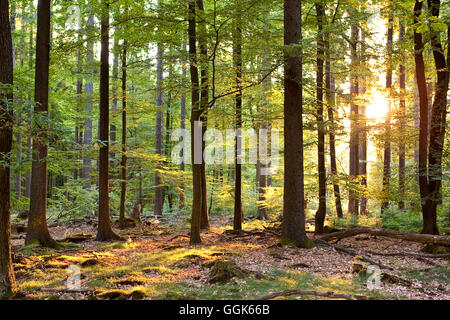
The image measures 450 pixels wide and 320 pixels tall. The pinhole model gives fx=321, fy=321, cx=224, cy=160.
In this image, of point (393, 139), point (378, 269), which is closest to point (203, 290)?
point (378, 269)

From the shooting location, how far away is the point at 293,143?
30.8 feet

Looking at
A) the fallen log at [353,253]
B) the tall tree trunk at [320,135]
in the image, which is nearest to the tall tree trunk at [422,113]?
the fallen log at [353,253]

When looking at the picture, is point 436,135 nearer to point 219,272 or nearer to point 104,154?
point 219,272

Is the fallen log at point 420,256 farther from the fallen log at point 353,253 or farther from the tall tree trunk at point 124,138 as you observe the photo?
the tall tree trunk at point 124,138

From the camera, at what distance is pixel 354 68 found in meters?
10.1

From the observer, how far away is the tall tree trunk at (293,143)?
9.27m

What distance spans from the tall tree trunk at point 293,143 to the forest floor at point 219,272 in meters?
0.63

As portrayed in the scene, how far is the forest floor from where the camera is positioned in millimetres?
5488

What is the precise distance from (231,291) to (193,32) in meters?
7.97

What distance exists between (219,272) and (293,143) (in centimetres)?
460

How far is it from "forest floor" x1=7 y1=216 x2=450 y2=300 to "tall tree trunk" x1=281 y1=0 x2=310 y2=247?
629 millimetres

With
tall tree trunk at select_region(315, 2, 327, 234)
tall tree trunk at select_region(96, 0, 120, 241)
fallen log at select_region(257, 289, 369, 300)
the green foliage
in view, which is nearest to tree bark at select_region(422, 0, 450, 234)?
the green foliage
